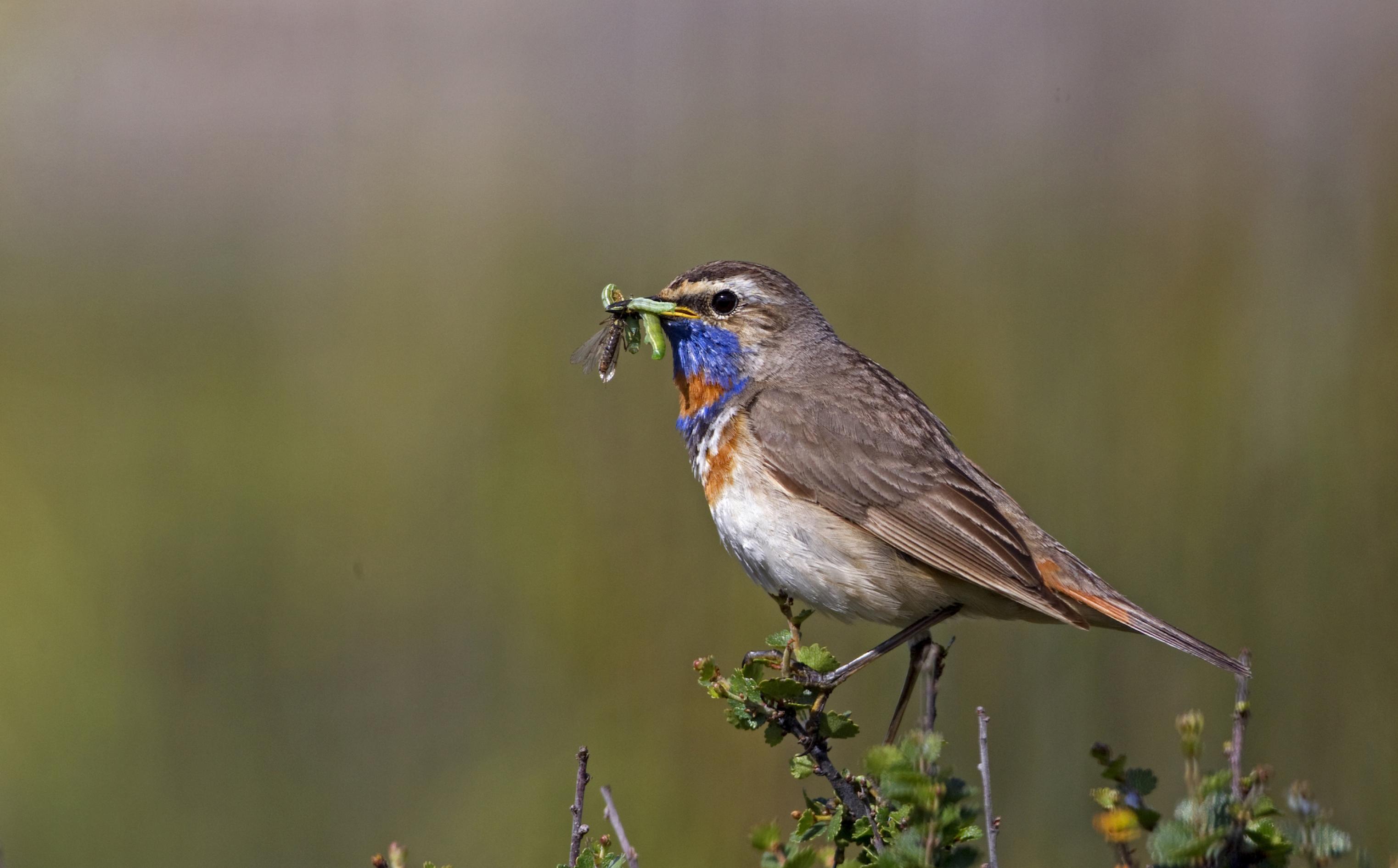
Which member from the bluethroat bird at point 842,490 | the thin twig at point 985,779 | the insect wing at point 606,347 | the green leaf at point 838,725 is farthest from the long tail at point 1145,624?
the insect wing at point 606,347

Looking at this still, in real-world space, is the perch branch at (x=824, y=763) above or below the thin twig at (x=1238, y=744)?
below

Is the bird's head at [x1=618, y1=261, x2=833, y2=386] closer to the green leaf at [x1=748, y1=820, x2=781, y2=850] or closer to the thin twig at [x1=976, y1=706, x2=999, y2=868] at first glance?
the green leaf at [x1=748, y1=820, x2=781, y2=850]

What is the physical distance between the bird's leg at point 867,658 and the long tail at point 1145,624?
1.18 feet

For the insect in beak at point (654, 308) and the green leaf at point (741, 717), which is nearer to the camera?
the green leaf at point (741, 717)

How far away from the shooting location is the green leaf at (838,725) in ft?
8.90

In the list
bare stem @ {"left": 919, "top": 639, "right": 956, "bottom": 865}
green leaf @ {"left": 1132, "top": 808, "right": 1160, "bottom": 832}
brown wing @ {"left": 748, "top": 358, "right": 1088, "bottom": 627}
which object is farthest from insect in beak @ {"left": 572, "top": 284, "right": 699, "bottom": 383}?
green leaf @ {"left": 1132, "top": 808, "right": 1160, "bottom": 832}

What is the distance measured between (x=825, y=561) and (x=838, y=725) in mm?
960

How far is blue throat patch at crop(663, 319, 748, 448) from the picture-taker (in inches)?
162

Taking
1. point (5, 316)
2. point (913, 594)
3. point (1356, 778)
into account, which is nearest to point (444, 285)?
point (5, 316)

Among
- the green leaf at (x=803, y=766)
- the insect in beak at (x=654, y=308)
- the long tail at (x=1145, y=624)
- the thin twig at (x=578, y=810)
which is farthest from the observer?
the insect in beak at (x=654, y=308)

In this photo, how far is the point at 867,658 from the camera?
11.3 ft

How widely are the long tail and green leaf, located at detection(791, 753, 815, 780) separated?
112 cm

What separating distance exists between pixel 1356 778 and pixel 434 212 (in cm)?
538

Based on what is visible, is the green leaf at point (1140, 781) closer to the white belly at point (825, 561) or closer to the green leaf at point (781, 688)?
the green leaf at point (781, 688)
